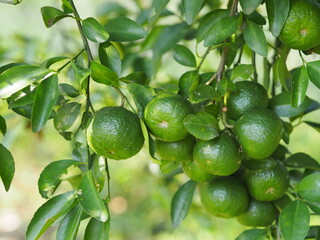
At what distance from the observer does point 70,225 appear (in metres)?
0.82

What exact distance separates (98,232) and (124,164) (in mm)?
1822

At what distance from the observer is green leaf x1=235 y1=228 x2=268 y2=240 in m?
1.01

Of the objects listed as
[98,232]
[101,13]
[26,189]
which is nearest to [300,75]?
[98,232]

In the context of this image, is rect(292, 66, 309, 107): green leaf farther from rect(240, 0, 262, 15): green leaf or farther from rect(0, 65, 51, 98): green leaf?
rect(0, 65, 51, 98): green leaf

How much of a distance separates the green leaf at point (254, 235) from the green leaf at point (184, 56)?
1.23 ft

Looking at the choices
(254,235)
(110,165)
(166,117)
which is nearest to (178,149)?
(166,117)

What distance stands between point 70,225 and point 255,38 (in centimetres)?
46

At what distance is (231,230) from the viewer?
7.39 feet

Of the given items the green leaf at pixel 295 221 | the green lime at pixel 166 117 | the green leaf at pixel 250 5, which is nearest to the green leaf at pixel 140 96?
the green lime at pixel 166 117

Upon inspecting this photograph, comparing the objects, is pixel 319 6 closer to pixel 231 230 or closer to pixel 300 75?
pixel 300 75

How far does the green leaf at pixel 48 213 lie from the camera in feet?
2.61

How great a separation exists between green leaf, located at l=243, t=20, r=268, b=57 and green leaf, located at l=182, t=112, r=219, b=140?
15 centimetres

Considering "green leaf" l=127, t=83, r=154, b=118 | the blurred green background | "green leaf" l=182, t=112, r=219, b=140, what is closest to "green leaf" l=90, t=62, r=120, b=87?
"green leaf" l=127, t=83, r=154, b=118

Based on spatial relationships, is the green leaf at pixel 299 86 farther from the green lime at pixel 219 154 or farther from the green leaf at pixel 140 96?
the green leaf at pixel 140 96
